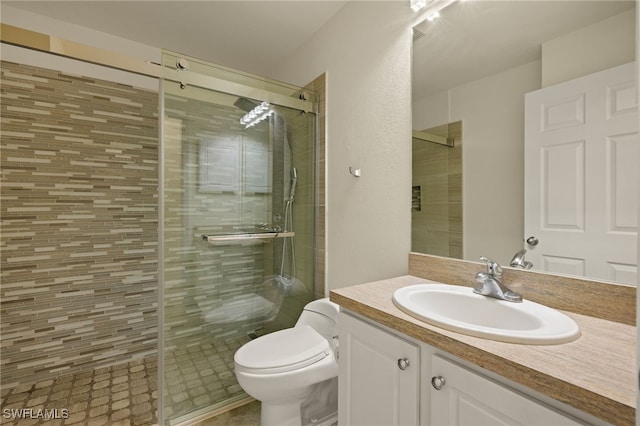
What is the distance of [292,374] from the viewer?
4.09 ft

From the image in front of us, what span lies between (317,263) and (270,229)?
0.42m

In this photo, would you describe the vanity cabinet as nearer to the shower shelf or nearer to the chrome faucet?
the chrome faucet

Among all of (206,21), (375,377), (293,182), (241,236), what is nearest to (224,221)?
(241,236)

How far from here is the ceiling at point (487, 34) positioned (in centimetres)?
92

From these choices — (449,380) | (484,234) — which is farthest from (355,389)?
(484,234)

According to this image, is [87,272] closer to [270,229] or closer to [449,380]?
[270,229]

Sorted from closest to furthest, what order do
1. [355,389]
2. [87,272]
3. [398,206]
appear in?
1. [355,389]
2. [398,206]
3. [87,272]

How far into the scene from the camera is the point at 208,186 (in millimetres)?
1661

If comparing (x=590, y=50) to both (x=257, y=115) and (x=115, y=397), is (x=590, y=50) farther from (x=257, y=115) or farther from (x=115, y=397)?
(x=115, y=397)

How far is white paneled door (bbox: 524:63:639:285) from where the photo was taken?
0.80 m

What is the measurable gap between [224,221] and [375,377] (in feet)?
3.99

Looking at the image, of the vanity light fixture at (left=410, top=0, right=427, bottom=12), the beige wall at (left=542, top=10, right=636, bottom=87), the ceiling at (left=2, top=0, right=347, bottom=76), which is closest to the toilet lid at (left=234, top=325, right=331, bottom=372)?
the beige wall at (left=542, top=10, right=636, bottom=87)

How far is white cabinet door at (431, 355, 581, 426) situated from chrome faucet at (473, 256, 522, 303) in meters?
0.38

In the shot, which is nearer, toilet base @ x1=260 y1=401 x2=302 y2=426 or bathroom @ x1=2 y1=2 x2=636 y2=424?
toilet base @ x1=260 y1=401 x2=302 y2=426
